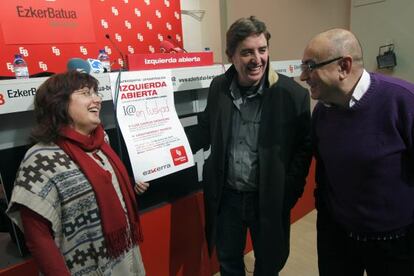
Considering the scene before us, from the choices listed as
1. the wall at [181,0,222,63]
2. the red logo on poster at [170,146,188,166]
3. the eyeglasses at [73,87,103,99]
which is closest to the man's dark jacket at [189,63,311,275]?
the red logo on poster at [170,146,188,166]

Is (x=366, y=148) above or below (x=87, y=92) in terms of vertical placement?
below

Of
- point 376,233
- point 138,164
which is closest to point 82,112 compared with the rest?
point 138,164

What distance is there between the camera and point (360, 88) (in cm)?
100

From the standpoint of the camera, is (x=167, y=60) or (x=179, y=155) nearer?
(x=179, y=155)

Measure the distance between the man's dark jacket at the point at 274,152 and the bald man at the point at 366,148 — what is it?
165 millimetres

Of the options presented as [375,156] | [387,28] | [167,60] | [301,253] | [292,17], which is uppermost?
[292,17]

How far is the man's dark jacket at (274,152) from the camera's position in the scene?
1.27 metres

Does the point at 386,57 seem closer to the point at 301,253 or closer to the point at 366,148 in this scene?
the point at 301,253

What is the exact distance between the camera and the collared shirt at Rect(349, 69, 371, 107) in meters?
1.00

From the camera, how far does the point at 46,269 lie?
3.17 ft

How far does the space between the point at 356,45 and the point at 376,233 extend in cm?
65

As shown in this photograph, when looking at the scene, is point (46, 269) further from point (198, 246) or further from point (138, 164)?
point (198, 246)

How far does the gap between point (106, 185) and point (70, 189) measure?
→ 0.39 feet

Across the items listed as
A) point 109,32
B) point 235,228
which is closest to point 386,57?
point 235,228
